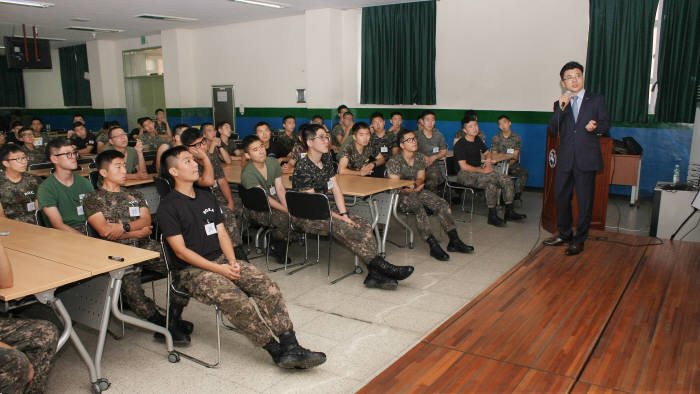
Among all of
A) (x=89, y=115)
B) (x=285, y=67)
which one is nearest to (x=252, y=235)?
(x=285, y=67)

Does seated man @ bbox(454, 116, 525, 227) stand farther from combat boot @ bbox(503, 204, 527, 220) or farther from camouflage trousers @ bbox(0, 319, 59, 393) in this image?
camouflage trousers @ bbox(0, 319, 59, 393)

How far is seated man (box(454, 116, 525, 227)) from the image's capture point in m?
6.18

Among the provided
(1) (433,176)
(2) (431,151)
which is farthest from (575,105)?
(2) (431,151)

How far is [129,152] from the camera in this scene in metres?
5.91

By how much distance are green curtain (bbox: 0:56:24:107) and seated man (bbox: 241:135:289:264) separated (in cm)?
1514

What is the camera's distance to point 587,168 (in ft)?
15.1

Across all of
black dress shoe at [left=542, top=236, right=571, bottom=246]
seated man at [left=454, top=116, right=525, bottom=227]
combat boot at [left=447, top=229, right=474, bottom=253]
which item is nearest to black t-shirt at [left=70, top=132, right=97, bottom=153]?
seated man at [left=454, top=116, right=525, bottom=227]

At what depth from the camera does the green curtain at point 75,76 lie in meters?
14.7

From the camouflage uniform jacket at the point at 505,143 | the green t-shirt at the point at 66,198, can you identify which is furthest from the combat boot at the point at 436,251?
the green t-shirt at the point at 66,198

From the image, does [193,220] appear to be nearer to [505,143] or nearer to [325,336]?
[325,336]

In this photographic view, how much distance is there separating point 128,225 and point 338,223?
1598 millimetres

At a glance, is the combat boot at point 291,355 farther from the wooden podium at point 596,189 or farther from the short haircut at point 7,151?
the wooden podium at point 596,189

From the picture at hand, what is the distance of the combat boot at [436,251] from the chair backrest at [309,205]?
4.35 feet

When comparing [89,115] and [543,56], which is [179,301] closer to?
[543,56]
